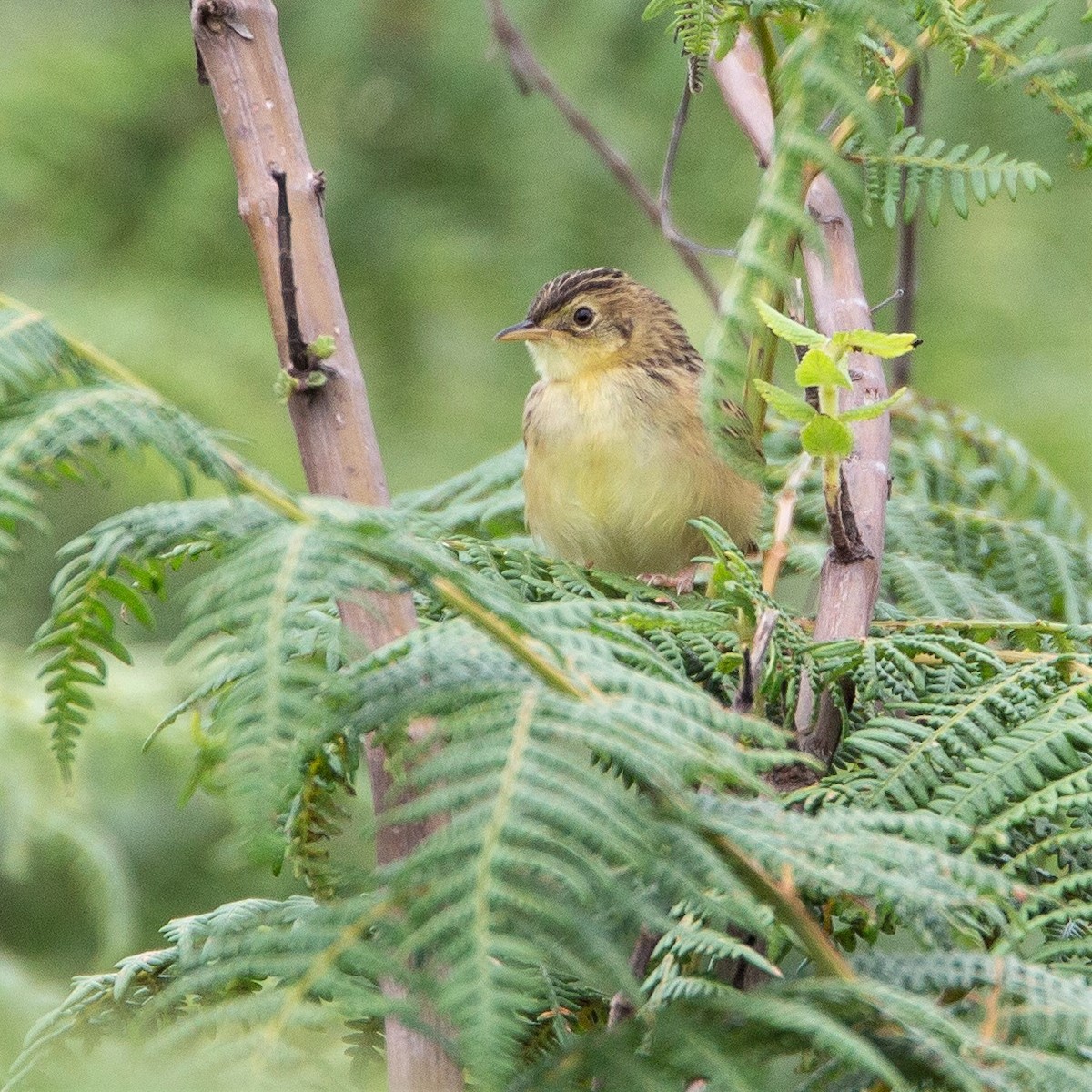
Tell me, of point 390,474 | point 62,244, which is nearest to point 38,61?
point 62,244

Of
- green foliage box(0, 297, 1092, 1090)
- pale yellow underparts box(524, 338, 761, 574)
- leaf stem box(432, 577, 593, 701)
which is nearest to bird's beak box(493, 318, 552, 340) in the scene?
pale yellow underparts box(524, 338, 761, 574)

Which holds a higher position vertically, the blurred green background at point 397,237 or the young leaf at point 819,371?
the blurred green background at point 397,237

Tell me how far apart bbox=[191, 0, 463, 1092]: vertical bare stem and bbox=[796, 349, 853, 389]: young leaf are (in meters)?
0.44

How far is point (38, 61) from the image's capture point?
20.0 feet

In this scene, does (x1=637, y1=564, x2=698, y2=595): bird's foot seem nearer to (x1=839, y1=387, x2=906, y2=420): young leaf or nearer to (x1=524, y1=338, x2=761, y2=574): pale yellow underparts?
(x1=524, y1=338, x2=761, y2=574): pale yellow underparts

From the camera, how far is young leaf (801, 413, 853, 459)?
1.50m

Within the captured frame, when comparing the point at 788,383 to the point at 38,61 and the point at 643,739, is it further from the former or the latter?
the point at 643,739

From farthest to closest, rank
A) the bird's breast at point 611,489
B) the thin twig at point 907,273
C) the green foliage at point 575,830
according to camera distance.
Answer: the bird's breast at point 611,489 → the thin twig at point 907,273 → the green foliage at point 575,830

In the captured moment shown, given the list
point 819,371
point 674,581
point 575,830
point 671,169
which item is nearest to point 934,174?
point 819,371

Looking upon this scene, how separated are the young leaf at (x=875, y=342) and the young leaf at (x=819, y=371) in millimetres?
28

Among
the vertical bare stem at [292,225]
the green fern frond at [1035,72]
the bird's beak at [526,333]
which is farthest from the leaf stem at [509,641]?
the bird's beak at [526,333]

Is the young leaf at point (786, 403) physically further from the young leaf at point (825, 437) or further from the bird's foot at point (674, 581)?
the bird's foot at point (674, 581)

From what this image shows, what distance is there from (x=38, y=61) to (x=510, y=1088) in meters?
5.84

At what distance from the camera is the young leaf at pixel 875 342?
150 cm
